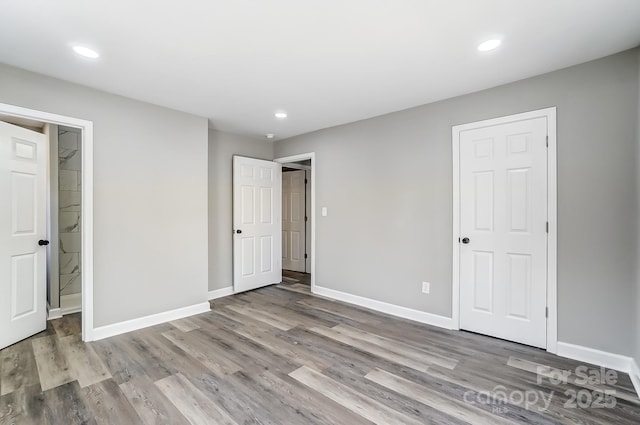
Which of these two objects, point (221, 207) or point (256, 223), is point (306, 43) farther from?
point (256, 223)

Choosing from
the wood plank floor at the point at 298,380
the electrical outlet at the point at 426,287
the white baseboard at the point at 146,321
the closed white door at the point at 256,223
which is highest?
the closed white door at the point at 256,223

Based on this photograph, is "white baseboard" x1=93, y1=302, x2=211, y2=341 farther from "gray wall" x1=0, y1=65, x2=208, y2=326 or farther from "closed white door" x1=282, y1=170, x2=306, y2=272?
"closed white door" x1=282, y1=170, x2=306, y2=272

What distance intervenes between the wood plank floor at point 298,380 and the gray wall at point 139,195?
19.7 inches

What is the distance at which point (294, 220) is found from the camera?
6301 mm

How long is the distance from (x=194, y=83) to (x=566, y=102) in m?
3.31

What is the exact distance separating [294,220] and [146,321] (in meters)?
3.51

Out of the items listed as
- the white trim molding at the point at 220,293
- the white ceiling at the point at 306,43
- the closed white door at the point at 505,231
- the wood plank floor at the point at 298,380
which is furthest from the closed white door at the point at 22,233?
the closed white door at the point at 505,231

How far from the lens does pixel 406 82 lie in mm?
2775

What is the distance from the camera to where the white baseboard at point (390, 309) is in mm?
3223

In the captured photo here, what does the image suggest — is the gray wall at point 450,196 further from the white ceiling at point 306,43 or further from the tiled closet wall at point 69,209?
the tiled closet wall at point 69,209

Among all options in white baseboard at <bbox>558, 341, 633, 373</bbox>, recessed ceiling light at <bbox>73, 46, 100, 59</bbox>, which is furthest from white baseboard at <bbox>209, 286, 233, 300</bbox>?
white baseboard at <bbox>558, 341, 633, 373</bbox>

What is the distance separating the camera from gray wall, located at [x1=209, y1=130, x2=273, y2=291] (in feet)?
14.1

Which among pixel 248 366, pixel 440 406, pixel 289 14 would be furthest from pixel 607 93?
pixel 248 366

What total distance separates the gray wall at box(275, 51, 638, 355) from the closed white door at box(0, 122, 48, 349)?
3.11 m
